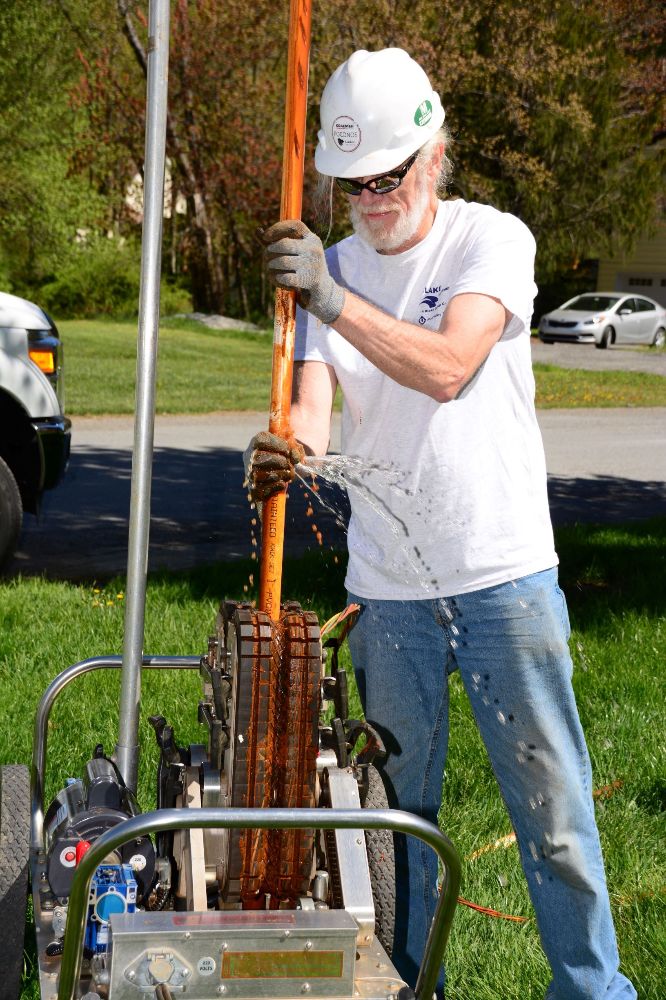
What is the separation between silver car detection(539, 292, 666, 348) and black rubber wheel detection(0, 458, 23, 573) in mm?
26347

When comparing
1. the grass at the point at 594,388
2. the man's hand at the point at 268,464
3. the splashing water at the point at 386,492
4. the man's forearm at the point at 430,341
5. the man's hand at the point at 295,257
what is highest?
the man's hand at the point at 295,257

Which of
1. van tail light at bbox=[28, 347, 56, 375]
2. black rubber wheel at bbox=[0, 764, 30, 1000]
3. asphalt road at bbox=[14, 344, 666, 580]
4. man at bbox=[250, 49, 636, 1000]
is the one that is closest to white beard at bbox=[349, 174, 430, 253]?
man at bbox=[250, 49, 636, 1000]

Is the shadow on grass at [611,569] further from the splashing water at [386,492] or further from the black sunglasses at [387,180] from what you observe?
the black sunglasses at [387,180]

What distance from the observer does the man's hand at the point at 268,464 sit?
2.64 metres

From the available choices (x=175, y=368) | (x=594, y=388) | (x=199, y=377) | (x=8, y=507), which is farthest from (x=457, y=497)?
(x=594, y=388)

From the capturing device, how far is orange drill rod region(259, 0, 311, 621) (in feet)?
8.25

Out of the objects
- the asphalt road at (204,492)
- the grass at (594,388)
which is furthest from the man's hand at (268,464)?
the grass at (594,388)

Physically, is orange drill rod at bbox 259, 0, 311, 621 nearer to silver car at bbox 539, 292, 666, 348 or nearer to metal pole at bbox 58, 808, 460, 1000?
metal pole at bbox 58, 808, 460, 1000

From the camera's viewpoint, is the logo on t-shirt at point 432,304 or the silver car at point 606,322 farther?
the silver car at point 606,322

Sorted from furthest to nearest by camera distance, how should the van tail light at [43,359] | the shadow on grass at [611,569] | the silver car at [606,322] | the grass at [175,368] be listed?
the silver car at [606,322] < the grass at [175,368] < the shadow on grass at [611,569] < the van tail light at [43,359]

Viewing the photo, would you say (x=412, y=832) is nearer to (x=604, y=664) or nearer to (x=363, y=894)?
(x=363, y=894)

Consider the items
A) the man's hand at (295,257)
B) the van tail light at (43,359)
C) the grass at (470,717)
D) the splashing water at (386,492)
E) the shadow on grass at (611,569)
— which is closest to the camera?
the man's hand at (295,257)

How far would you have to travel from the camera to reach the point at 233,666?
249 centimetres

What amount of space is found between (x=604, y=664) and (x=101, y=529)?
4.56 m
